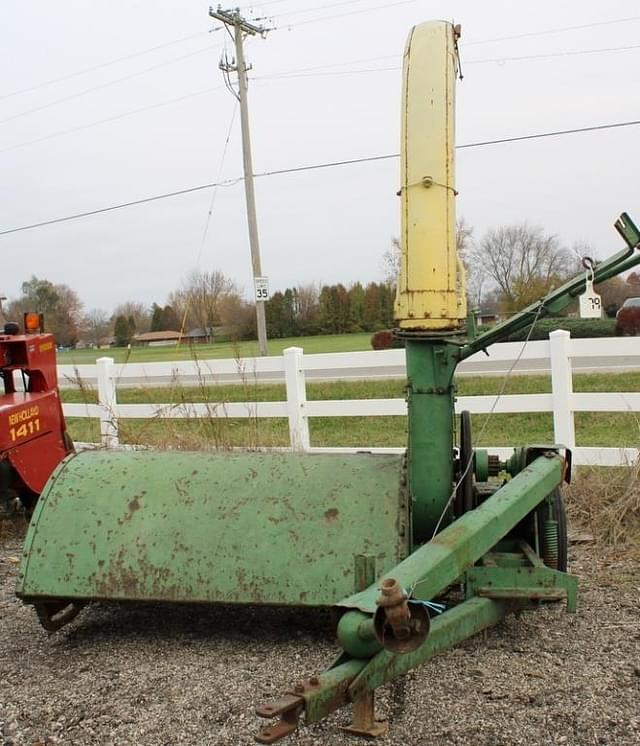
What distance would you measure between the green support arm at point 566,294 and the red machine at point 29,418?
11.0 feet

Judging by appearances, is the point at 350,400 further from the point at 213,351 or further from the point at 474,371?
the point at 213,351

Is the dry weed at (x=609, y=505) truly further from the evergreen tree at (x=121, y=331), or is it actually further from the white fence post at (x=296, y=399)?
the evergreen tree at (x=121, y=331)

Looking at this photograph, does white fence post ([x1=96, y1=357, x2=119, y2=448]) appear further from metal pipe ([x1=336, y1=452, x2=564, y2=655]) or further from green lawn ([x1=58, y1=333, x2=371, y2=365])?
metal pipe ([x1=336, y1=452, x2=564, y2=655])

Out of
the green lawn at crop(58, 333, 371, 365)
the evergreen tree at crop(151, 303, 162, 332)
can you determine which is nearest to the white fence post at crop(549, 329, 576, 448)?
the green lawn at crop(58, 333, 371, 365)

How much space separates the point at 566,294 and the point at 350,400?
4090 mm

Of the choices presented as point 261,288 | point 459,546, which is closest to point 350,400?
point 459,546

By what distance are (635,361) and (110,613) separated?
12083 mm

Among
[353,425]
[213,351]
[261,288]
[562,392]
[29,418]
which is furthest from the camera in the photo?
[261,288]

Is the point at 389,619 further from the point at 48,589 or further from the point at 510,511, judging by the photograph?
the point at 48,589

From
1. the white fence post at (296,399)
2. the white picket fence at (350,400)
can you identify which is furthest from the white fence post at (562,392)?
the white fence post at (296,399)

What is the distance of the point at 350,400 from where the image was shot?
24.7 ft

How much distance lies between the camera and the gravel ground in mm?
2781

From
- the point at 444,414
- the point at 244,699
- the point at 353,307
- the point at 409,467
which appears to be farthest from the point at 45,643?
the point at 353,307

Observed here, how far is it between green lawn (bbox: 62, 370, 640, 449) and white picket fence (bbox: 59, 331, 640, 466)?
182 mm
